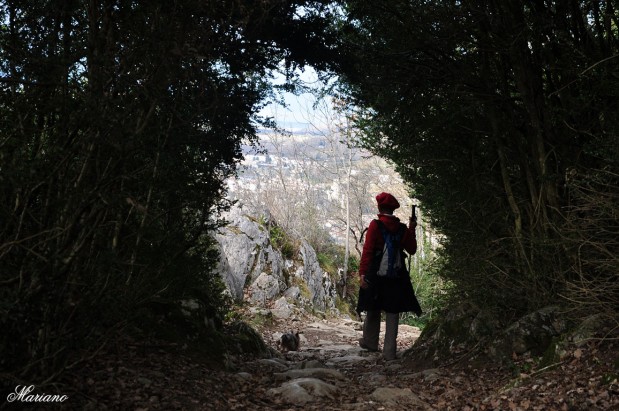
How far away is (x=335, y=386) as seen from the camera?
6012mm

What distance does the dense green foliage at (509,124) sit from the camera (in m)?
5.54

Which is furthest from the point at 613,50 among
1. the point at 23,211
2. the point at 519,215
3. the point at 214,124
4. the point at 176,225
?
the point at 23,211

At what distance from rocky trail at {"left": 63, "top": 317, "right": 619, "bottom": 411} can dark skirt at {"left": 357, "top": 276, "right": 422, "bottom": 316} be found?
94cm

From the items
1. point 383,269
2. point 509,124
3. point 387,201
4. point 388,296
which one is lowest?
point 388,296

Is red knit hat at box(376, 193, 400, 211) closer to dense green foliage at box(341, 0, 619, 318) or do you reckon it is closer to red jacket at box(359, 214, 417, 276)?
red jacket at box(359, 214, 417, 276)

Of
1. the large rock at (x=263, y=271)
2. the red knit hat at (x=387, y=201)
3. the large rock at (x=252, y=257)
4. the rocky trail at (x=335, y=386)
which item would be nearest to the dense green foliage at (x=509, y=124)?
the rocky trail at (x=335, y=386)

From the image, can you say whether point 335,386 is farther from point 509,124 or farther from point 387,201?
point 509,124

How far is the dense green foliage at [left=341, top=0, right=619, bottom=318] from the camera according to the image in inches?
218

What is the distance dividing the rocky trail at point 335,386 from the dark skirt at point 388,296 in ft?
3.09

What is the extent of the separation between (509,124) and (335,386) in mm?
4230

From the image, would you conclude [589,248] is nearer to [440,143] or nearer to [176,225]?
[440,143]

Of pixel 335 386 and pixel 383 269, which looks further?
pixel 383 269

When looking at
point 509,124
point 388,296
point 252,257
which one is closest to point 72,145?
point 388,296

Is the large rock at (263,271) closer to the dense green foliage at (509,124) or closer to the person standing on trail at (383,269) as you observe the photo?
the person standing on trail at (383,269)
